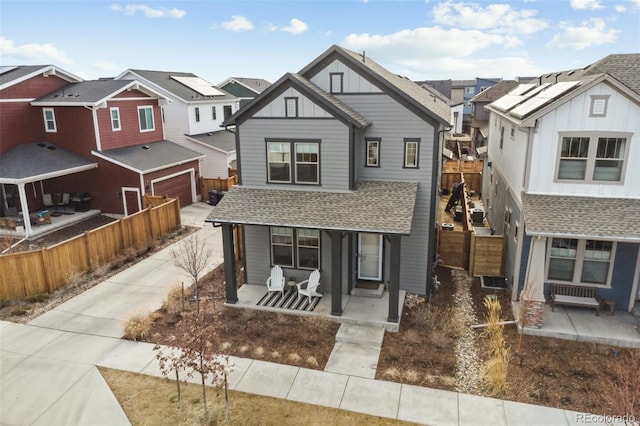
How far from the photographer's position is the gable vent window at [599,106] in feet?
40.2

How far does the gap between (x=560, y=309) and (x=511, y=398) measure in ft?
16.7

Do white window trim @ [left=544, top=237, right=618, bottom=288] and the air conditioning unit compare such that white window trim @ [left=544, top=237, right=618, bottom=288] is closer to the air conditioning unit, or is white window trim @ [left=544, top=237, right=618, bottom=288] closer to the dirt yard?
the dirt yard

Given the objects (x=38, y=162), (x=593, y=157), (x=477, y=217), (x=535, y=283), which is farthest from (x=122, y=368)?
(x=477, y=217)

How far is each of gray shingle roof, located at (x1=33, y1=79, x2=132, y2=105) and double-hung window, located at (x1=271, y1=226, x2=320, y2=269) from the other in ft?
47.2

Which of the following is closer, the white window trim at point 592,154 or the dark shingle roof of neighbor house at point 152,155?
the white window trim at point 592,154

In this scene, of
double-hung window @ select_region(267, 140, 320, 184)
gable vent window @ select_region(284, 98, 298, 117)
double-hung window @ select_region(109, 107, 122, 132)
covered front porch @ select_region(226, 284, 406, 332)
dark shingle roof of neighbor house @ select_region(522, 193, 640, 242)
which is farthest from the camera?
double-hung window @ select_region(109, 107, 122, 132)

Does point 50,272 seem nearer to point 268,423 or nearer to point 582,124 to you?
point 268,423

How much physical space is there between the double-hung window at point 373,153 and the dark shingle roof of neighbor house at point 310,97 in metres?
0.69

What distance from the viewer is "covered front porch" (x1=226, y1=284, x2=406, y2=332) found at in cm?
1301

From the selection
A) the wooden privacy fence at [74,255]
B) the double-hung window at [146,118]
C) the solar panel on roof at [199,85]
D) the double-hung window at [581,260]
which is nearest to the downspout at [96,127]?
the double-hung window at [146,118]

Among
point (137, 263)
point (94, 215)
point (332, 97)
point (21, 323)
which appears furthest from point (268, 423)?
point (94, 215)

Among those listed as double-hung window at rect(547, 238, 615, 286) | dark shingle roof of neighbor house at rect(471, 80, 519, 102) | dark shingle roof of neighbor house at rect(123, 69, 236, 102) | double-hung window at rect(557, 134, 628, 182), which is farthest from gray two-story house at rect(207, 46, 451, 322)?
dark shingle roof of neighbor house at rect(471, 80, 519, 102)

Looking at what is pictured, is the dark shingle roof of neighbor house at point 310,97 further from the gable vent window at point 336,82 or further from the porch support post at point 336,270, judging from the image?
the porch support post at point 336,270

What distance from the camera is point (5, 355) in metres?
11.7
